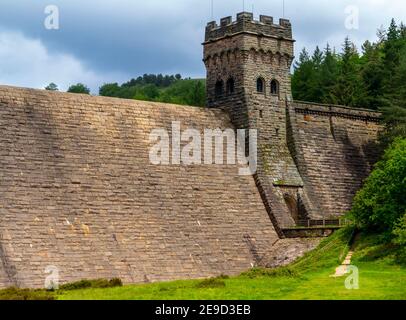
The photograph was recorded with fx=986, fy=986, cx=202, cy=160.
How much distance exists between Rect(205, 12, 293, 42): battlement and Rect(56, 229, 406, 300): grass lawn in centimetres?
2012

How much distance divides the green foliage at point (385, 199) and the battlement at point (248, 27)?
14.8 metres

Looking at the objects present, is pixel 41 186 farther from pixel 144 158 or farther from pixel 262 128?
pixel 262 128

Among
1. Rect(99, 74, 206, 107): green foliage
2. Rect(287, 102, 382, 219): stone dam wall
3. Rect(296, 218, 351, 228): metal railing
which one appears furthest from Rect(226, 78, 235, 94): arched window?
Rect(99, 74, 206, 107): green foliage

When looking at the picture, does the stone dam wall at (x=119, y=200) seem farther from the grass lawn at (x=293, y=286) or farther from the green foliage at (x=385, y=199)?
the grass lawn at (x=293, y=286)

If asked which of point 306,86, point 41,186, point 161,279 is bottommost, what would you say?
point 161,279

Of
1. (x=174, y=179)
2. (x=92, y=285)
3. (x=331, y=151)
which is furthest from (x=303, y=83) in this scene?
(x=92, y=285)

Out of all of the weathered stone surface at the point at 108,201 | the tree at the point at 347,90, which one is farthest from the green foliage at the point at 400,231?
the tree at the point at 347,90

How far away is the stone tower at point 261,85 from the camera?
2425 inches

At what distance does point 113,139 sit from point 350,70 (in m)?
43.7

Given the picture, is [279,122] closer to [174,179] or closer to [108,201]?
[174,179]

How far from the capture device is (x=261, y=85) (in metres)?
63.8

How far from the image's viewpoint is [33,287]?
45594mm

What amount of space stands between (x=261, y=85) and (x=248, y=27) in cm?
383
